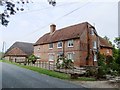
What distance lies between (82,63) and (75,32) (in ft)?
22.6

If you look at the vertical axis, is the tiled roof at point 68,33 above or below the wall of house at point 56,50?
above

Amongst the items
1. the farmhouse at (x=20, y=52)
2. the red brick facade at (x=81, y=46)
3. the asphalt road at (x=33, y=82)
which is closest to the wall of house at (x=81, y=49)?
the red brick facade at (x=81, y=46)

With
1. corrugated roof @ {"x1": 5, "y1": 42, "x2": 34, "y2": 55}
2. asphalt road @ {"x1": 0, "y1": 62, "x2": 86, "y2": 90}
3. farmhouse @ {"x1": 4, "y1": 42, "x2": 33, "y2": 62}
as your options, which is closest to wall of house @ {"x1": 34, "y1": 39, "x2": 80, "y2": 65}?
farmhouse @ {"x1": 4, "y1": 42, "x2": 33, "y2": 62}

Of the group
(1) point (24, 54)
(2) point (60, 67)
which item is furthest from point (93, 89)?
(1) point (24, 54)

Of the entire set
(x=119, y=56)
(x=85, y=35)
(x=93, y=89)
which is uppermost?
(x=85, y=35)

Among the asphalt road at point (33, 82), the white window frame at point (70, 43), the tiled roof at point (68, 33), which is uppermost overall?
the tiled roof at point (68, 33)

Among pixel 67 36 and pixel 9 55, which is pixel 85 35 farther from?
pixel 9 55

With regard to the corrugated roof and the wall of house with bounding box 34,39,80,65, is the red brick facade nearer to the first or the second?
the wall of house with bounding box 34,39,80,65

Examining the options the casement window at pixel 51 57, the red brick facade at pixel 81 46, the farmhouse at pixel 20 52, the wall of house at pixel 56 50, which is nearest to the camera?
the red brick facade at pixel 81 46

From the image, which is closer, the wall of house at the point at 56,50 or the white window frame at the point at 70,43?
the wall of house at the point at 56,50

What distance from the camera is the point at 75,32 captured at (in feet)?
144

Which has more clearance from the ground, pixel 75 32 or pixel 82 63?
pixel 75 32

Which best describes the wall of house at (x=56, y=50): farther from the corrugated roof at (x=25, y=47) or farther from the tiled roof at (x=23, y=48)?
the corrugated roof at (x=25, y=47)

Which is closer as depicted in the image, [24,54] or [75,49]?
[75,49]
